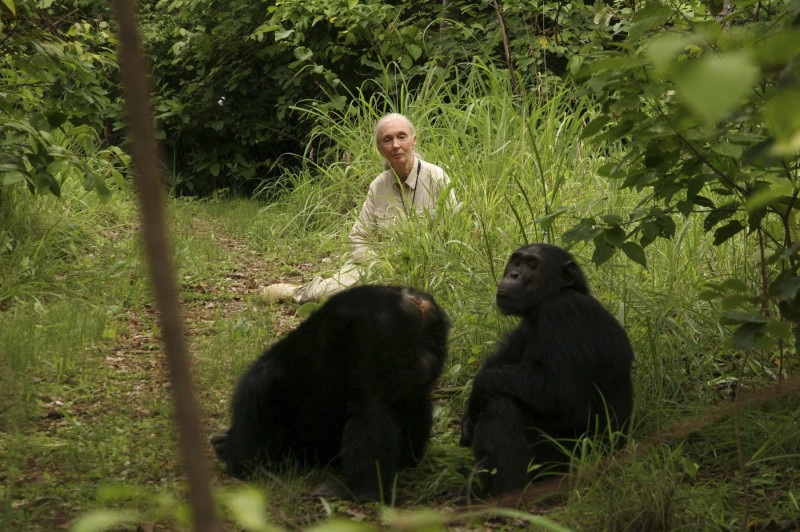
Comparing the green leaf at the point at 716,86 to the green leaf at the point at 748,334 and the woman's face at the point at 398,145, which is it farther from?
the woman's face at the point at 398,145

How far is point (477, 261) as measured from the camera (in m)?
5.55

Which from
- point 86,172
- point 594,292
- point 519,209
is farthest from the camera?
point 519,209

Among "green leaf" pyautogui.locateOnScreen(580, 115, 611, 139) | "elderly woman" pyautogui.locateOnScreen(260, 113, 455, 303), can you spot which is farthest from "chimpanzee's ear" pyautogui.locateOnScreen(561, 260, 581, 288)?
"elderly woman" pyautogui.locateOnScreen(260, 113, 455, 303)

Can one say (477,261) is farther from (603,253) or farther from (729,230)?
(729,230)

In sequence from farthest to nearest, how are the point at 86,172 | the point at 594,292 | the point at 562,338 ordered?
the point at 594,292
the point at 86,172
the point at 562,338

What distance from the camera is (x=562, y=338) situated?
352 centimetres

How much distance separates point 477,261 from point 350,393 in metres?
2.14

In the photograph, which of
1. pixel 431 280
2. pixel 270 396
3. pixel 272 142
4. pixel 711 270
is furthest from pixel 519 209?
pixel 272 142

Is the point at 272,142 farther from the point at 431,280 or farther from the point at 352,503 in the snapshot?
the point at 352,503

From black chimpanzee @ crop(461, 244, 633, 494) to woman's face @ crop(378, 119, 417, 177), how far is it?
3.21m

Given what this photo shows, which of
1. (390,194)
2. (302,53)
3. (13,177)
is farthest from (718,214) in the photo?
(302,53)

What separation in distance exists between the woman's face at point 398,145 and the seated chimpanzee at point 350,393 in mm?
3233

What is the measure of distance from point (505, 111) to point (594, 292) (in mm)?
2380

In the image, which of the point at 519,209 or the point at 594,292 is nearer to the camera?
the point at 594,292
